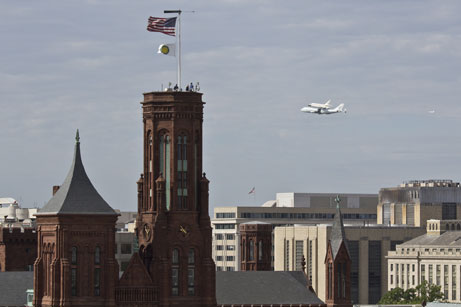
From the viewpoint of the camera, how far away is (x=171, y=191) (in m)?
154

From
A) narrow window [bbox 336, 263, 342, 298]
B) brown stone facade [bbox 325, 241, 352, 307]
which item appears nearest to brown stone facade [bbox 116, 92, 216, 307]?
brown stone facade [bbox 325, 241, 352, 307]

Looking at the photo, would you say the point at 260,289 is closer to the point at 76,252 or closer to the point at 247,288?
the point at 247,288

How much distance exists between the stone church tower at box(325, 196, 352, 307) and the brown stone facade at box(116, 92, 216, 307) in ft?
54.9

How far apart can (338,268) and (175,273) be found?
20737 millimetres

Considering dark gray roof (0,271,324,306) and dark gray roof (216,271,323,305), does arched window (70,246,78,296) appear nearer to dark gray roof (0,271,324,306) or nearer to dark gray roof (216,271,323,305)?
dark gray roof (0,271,324,306)

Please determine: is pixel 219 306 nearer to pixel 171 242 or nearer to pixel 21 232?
pixel 171 242

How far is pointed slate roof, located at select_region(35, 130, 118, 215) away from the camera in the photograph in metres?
148

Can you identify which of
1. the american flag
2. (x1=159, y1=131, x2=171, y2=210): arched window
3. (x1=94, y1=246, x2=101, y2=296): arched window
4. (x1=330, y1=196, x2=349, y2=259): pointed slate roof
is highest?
the american flag

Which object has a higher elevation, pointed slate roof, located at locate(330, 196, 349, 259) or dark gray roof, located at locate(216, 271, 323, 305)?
pointed slate roof, located at locate(330, 196, 349, 259)

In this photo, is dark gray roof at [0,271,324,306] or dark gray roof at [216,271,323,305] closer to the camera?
dark gray roof at [0,271,324,306]

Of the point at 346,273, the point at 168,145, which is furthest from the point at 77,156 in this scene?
the point at 346,273

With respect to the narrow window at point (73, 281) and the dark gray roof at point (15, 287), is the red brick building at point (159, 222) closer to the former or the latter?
the narrow window at point (73, 281)

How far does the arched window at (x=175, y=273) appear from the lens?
505 ft

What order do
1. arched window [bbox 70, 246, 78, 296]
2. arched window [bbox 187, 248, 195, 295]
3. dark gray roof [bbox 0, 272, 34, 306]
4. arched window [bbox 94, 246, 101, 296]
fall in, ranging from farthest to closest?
dark gray roof [bbox 0, 272, 34, 306] → arched window [bbox 187, 248, 195, 295] → arched window [bbox 94, 246, 101, 296] → arched window [bbox 70, 246, 78, 296]
